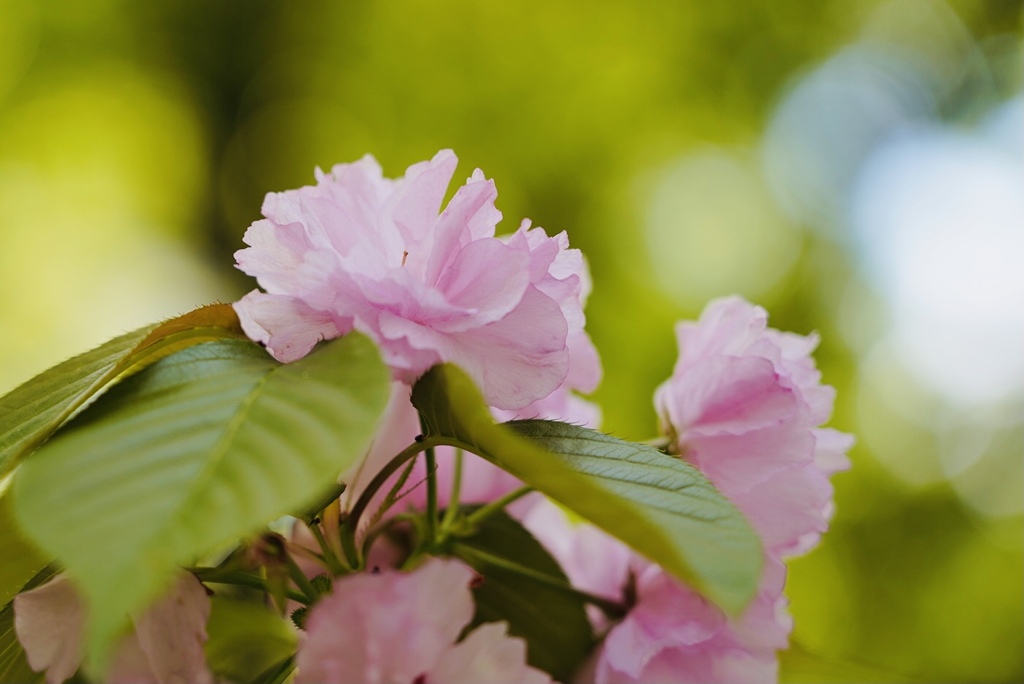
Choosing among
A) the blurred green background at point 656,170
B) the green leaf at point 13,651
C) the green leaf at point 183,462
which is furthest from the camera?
the blurred green background at point 656,170

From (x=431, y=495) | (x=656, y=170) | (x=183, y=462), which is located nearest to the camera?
(x=183, y=462)

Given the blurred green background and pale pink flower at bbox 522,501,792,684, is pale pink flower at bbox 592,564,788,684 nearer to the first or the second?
pale pink flower at bbox 522,501,792,684

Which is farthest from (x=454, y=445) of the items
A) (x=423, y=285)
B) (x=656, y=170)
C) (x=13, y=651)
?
(x=656, y=170)

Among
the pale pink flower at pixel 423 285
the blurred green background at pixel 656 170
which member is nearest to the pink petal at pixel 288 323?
the pale pink flower at pixel 423 285

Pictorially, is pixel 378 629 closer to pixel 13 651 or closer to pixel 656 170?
pixel 13 651

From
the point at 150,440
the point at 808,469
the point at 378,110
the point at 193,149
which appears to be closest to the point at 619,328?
the point at 378,110

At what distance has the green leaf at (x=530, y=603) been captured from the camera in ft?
1.12

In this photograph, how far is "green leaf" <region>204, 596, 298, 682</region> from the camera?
0.35m

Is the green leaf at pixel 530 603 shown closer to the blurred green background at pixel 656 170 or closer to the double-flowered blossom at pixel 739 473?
the double-flowered blossom at pixel 739 473

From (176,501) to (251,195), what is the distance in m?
2.69

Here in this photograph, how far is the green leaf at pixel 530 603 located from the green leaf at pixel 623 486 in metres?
0.11

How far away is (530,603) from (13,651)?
7.1 inches

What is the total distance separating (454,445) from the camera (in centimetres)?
24

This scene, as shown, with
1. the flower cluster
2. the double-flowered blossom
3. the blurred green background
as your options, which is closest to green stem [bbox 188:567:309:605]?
the flower cluster
